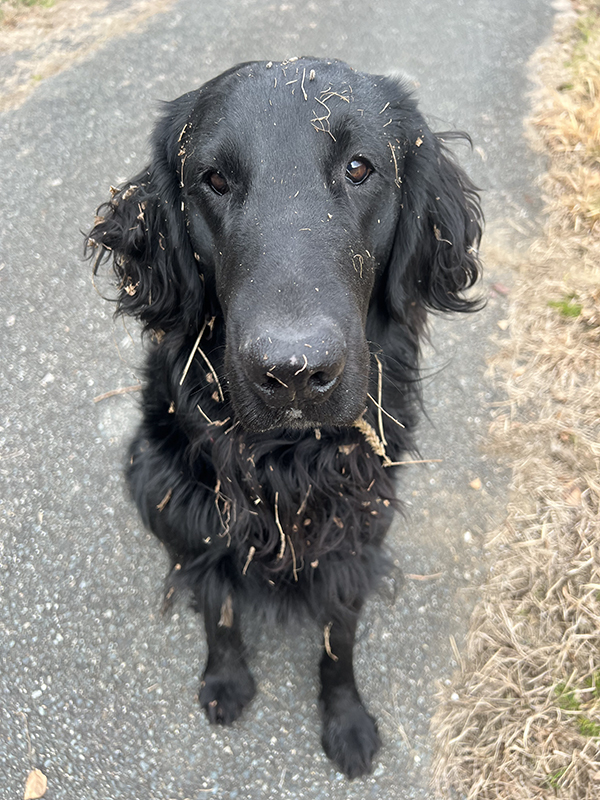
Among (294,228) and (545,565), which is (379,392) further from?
(545,565)

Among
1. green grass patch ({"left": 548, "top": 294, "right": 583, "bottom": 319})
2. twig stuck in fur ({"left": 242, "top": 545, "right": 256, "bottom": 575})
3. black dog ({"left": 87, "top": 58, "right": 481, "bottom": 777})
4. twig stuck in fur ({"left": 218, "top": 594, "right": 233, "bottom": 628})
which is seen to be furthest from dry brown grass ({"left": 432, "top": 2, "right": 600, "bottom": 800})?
twig stuck in fur ({"left": 242, "top": 545, "right": 256, "bottom": 575})

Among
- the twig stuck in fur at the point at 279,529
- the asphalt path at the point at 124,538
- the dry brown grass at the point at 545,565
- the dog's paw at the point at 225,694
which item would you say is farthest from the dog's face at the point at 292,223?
the dry brown grass at the point at 545,565

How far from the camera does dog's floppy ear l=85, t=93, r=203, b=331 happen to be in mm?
2064

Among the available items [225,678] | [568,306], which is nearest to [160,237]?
[225,678]

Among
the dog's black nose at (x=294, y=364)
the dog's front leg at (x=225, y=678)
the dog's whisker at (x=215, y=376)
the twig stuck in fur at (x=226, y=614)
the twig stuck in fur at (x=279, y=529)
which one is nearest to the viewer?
the dog's black nose at (x=294, y=364)

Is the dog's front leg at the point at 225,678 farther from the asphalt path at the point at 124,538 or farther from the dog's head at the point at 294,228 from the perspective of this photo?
the dog's head at the point at 294,228

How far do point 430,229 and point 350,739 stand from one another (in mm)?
2169

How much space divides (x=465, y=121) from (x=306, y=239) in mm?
3986

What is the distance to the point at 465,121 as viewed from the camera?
4891mm

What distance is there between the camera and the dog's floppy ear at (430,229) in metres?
2.10

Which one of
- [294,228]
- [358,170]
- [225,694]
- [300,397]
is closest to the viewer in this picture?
[300,397]

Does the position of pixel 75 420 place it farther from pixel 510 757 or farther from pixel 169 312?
pixel 510 757

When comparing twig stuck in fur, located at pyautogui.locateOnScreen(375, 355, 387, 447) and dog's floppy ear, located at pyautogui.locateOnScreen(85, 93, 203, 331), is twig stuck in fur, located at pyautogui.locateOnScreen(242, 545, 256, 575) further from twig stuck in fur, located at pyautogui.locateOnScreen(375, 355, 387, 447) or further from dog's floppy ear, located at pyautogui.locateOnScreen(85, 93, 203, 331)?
dog's floppy ear, located at pyautogui.locateOnScreen(85, 93, 203, 331)

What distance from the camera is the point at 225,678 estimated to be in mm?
2600
